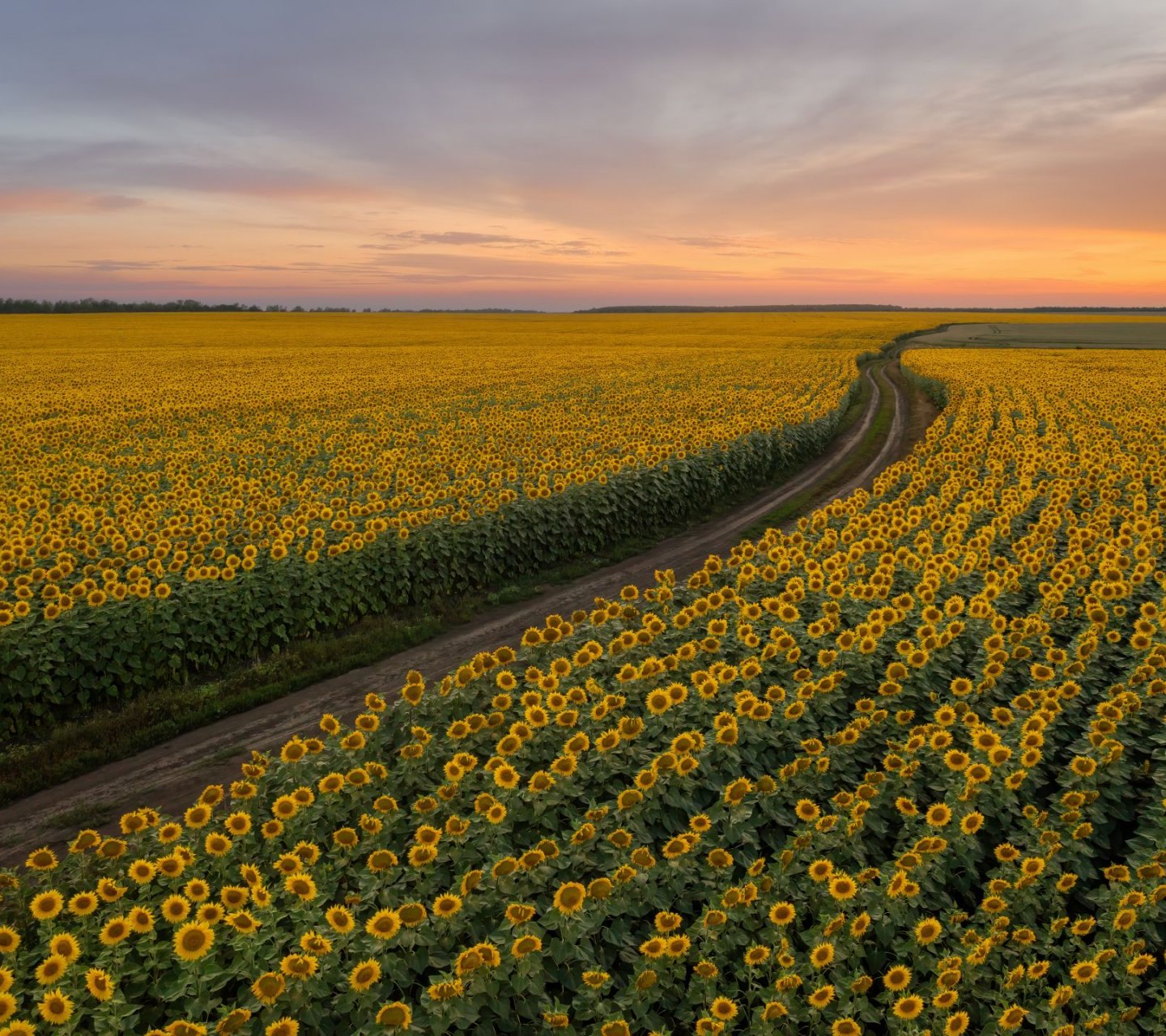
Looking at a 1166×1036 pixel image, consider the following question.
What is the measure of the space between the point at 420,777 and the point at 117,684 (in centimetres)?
663

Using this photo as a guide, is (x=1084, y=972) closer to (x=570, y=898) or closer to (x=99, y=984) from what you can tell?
(x=570, y=898)

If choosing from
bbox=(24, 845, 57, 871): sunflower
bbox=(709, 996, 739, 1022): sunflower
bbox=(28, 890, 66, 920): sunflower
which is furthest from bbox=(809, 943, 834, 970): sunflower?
bbox=(24, 845, 57, 871): sunflower

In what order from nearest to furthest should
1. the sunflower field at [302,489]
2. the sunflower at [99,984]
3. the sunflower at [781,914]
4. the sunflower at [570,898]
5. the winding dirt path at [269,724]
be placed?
the sunflower at [99,984] → the sunflower at [570,898] → the sunflower at [781,914] → the winding dirt path at [269,724] → the sunflower field at [302,489]

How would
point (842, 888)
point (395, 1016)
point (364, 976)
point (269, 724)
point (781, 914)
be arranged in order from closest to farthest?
point (395, 1016), point (364, 976), point (781, 914), point (842, 888), point (269, 724)

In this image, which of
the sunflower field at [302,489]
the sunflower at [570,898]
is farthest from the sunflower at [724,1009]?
the sunflower field at [302,489]

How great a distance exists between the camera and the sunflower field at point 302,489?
1028cm

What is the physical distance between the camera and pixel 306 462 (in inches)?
765

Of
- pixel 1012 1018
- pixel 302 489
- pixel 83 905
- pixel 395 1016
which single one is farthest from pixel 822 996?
pixel 302 489

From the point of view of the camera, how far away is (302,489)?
15.8 metres

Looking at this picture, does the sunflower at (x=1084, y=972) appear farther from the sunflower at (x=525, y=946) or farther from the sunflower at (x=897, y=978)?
the sunflower at (x=525, y=946)

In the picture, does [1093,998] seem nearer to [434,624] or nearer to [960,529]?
[960,529]

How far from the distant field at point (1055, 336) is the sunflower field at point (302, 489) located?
160 feet

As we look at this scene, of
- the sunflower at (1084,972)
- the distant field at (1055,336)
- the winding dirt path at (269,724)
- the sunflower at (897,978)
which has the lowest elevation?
the winding dirt path at (269,724)

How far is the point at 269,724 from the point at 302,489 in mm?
7027
